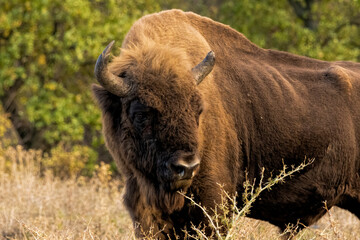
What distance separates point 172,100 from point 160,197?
92cm

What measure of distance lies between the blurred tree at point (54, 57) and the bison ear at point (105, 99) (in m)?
8.27

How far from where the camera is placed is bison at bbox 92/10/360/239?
4.72m

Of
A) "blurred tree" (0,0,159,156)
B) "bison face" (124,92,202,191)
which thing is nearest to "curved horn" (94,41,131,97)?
"bison face" (124,92,202,191)

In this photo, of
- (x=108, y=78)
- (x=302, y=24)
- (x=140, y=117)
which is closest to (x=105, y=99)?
(x=108, y=78)

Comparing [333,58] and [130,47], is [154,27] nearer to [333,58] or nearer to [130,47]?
[130,47]

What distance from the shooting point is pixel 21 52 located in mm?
14195

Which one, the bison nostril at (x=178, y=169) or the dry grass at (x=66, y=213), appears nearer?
the bison nostril at (x=178, y=169)

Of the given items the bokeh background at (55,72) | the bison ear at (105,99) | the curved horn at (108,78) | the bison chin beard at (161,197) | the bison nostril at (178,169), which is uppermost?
the curved horn at (108,78)

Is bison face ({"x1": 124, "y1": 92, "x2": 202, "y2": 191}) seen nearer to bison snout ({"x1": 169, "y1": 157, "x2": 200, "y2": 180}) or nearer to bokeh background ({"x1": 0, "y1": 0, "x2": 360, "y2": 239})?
bison snout ({"x1": 169, "y1": 157, "x2": 200, "y2": 180})

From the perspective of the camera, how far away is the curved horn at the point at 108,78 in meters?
4.68

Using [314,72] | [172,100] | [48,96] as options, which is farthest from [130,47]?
[48,96]

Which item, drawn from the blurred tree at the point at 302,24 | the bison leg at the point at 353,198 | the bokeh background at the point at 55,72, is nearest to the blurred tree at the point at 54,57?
the bokeh background at the point at 55,72

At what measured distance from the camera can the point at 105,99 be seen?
5.09 metres

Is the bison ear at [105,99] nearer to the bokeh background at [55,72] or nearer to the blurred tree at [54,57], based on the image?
the bokeh background at [55,72]
